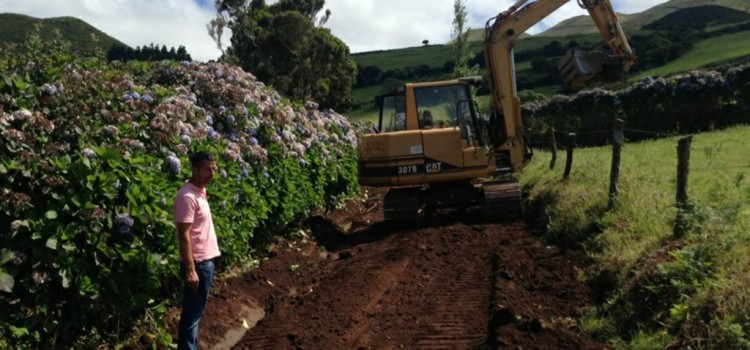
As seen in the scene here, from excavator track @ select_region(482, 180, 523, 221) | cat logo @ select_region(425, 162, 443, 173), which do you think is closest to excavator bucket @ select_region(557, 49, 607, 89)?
excavator track @ select_region(482, 180, 523, 221)

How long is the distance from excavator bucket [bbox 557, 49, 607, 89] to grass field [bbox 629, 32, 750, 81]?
3573cm

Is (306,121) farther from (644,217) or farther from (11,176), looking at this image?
(11,176)

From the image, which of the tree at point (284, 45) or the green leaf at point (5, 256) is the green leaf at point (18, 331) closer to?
the green leaf at point (5, 256)

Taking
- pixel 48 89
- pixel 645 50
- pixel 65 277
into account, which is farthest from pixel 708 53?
pixel 65 277

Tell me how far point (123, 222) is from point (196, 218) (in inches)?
27.3

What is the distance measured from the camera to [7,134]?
5.70 metres

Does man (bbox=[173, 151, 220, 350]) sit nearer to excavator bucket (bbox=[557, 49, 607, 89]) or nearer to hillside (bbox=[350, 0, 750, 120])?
excavator bucket (bbox=[557, 49, 607, 89])

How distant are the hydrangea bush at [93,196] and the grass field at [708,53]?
43482 millimetres

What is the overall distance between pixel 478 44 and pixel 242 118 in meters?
78.2

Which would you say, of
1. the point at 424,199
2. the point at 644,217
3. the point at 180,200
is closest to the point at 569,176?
the point at 424,199

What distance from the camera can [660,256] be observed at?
287 inches

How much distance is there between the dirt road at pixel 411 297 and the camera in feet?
22.0

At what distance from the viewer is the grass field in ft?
163

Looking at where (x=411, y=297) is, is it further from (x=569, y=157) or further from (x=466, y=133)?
(x=569, y=157)
